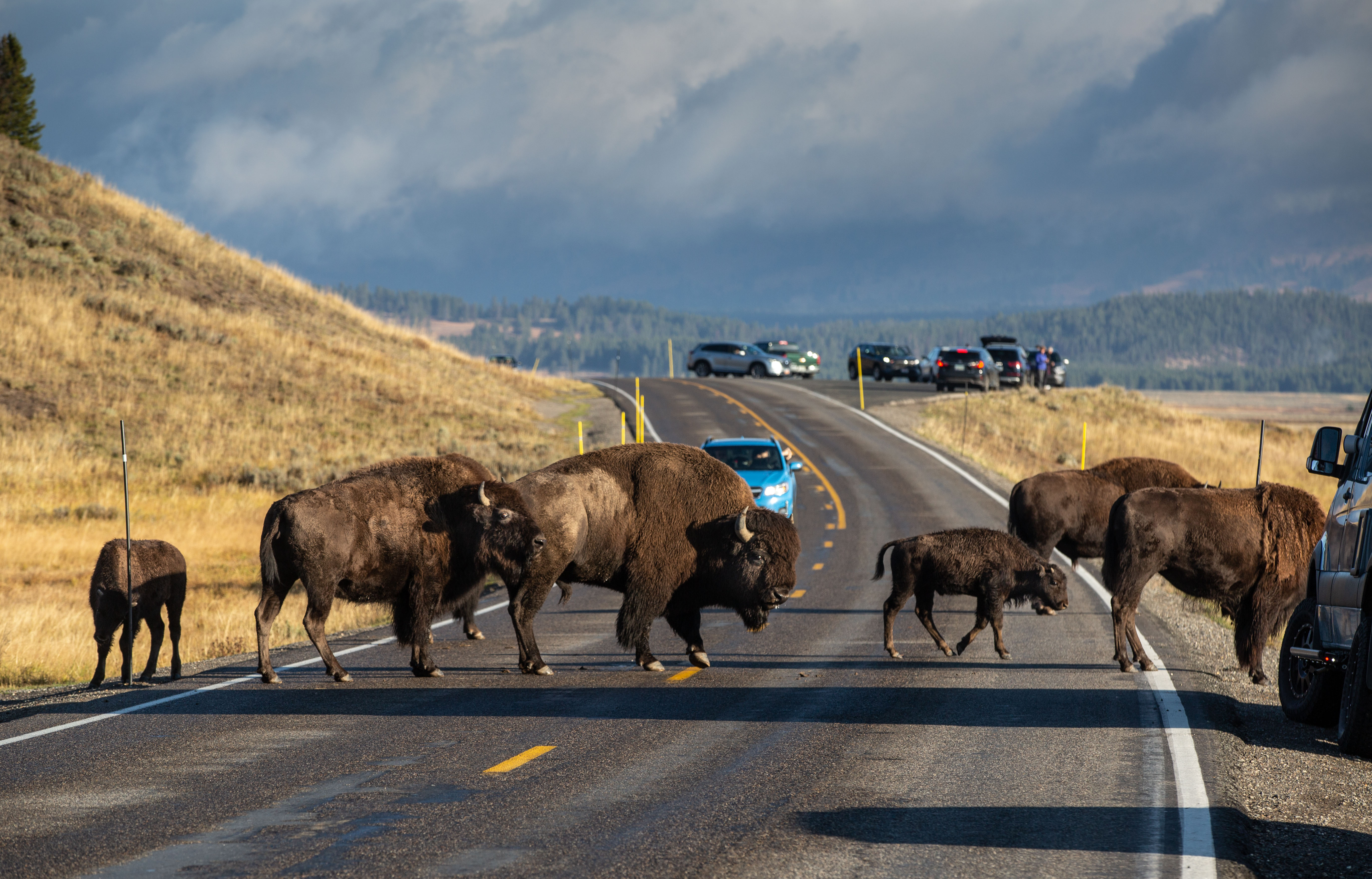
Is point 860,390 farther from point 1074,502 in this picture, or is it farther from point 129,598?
point 129,598

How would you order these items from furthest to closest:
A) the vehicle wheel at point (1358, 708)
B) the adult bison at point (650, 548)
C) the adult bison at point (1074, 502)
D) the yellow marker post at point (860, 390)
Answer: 1. the yellow marker post at point (860, 390)
2. the adult bison at point (1074, 502)
3. the adult bison at point (650, 548)
4. the vehicle wheel at point (1358, 708)

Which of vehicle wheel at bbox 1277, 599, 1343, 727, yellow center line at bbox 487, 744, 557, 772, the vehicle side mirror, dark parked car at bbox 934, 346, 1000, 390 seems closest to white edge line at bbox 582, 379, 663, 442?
dark parked car at bbox 934, 346, 1000, 390

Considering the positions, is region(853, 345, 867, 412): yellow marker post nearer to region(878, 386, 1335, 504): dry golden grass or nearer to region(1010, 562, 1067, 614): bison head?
region(878, 386, 1335, 504): dry golden grass

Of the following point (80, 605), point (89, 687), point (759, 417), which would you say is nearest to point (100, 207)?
point (759, 417)

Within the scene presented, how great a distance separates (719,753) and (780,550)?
3.79 m

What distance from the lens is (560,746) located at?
28.3ft

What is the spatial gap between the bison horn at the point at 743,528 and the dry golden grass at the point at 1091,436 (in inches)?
1053

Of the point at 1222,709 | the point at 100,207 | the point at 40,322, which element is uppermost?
the point at 100,207

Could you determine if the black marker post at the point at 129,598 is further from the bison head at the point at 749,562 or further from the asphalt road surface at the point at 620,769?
the bison head at the point at 749,562

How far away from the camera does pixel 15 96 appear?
7094cm

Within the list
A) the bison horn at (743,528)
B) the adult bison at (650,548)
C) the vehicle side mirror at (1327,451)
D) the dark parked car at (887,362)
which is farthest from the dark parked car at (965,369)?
the vehicle side mirror at (1327,451)

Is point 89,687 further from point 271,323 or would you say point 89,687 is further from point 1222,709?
point 271,323

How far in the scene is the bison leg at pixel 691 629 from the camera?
40.2 feet

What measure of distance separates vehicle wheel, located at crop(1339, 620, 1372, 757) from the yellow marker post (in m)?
43.0
